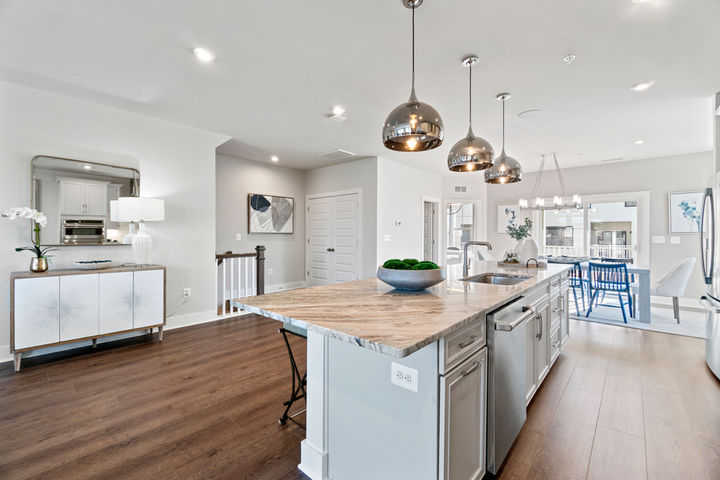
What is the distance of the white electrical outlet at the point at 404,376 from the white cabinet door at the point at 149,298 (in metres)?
3.29

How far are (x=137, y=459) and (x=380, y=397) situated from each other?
1461 millimetres

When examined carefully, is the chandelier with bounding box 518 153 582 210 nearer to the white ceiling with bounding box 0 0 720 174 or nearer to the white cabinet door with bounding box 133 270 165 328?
the white ceiling with bounding box 0 0 720 174

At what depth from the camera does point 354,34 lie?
2248mm

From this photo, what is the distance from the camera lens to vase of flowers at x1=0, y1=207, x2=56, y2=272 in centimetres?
289

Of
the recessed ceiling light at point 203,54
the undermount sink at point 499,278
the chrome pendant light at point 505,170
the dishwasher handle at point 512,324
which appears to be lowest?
the dishwasher handle at point 512,324

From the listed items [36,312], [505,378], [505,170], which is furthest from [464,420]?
[36,312]

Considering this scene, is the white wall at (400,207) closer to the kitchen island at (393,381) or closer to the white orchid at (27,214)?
the kitchen island at (393,381)

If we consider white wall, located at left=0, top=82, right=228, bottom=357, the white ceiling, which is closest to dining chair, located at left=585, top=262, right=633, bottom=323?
the white ceiling

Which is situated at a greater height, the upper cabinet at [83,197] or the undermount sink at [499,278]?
the upper cabinet at [83,197]

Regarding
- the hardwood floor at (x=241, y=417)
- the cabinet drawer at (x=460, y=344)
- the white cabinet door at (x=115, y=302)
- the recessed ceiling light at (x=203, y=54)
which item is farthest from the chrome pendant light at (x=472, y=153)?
the white cabinet door at (x=115, y=302)

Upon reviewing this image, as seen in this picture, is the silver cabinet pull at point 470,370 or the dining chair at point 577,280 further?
the dining chair at point 577,280

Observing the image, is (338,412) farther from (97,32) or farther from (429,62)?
(97,32)

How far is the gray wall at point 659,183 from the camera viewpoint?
522 cm

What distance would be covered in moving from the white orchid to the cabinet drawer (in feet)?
12.7
